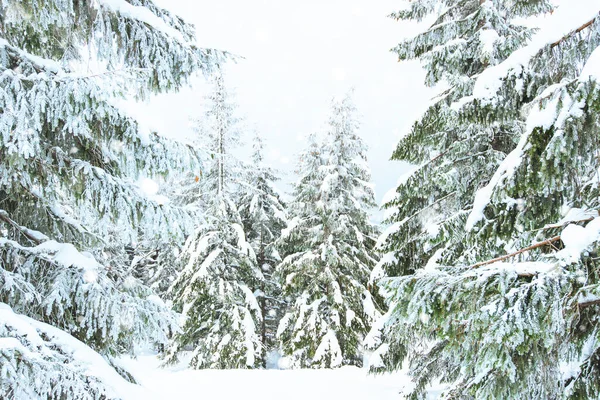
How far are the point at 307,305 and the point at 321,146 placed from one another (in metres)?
5.47

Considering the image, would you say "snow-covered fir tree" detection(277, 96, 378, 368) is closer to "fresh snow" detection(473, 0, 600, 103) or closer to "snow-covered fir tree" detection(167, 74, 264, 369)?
"snow-covered fir tree" detection(167, 74, 264, 369)

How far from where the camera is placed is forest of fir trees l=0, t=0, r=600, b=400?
2115 millimetres

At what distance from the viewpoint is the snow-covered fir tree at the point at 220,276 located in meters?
13.6

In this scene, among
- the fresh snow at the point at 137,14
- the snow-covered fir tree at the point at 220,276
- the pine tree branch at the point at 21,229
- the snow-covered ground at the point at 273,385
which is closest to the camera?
the fresh snow at the point at 137,14

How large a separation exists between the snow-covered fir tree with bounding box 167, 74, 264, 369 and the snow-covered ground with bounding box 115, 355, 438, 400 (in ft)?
14.2

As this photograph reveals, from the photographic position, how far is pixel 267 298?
57.2 ft

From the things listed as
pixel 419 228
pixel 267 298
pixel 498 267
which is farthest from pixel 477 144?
pixel 267 298

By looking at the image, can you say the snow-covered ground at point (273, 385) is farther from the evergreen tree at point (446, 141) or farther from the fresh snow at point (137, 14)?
the fresh snow at point (137, 14)

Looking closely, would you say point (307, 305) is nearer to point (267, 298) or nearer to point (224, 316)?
point (224, 316)

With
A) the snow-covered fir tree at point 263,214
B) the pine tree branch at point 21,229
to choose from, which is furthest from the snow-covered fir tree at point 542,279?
the snow-covered fir tree at point 263,214

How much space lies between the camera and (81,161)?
3881mm

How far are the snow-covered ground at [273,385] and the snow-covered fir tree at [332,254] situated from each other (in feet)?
10.7

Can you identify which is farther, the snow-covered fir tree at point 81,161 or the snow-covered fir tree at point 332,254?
the snow-covered fir tree at point 332,254

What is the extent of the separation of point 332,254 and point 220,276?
4101 millimetres
